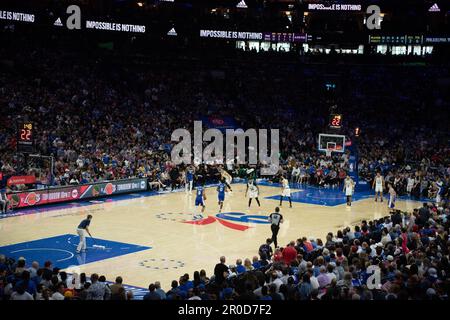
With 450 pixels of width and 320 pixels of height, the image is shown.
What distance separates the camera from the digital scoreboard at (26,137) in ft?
88.0

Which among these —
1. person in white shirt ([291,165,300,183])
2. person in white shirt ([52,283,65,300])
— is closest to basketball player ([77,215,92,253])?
person in white shirt ([52,283,65,300])

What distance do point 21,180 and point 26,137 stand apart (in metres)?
2.17

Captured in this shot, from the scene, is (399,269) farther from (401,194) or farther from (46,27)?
(46,27)

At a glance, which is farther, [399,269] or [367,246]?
[367,246]

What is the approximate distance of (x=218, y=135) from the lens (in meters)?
43.2

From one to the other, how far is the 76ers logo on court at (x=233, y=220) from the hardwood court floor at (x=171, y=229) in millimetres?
42

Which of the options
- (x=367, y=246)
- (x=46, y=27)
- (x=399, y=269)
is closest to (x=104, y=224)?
(x=367, y=246)

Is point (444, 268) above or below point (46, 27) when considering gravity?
below

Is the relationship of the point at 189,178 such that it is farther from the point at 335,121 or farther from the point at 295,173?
the point at 335,121

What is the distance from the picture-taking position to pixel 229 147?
138ft

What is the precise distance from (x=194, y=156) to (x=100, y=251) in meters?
18.3

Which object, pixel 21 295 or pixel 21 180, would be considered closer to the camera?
pixel 21 295

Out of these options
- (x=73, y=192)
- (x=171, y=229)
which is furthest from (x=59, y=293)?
(x=73, y=192)
